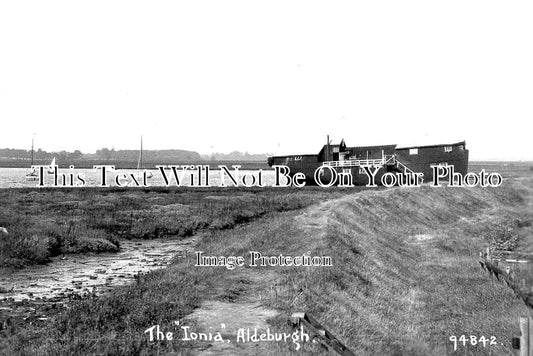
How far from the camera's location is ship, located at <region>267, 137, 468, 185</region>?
57375mm

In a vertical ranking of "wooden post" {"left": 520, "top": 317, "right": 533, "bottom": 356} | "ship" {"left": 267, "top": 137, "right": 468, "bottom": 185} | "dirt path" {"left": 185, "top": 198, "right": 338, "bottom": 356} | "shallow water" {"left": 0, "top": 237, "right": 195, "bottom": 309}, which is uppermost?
"ship" {"left": 267, "top": 137, "right": 468, "bottom": 185}

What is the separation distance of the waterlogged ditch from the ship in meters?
38.2

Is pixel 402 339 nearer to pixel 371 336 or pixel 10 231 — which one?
pixel 371 336

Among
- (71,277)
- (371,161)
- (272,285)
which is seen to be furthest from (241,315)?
(371,161)

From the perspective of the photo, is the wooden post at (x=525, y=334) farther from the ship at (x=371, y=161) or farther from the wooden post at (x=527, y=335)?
the ship at (x=371, y=161)

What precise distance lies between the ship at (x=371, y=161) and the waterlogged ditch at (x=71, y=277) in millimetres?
38175

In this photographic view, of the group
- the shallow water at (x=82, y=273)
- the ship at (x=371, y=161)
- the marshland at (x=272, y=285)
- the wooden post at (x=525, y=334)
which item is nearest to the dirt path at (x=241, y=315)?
the marshland at (x=272, y=285)

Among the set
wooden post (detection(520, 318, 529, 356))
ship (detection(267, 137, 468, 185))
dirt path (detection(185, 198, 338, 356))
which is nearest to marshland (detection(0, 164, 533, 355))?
dirt path (detection(185, 198, 338, 356))

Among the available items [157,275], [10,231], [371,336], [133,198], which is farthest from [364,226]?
[133,198]

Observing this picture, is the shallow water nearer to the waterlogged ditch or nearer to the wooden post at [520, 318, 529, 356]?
the waterlogged ditch

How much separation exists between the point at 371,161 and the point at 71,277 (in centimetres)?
4792

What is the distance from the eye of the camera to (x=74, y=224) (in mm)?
27734

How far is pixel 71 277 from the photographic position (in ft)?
56.8

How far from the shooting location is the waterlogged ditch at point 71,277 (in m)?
13.5
